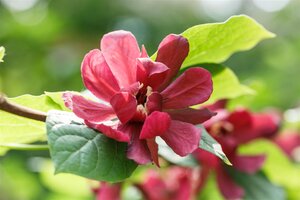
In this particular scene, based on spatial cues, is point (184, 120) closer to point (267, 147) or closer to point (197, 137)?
point (197, 137)

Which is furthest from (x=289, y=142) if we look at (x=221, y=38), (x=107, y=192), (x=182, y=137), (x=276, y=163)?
(x=182, y=137)

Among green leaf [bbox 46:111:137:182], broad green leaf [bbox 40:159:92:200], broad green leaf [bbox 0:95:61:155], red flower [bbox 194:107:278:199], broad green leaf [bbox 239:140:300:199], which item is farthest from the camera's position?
broad green leaf [bbox 40:159:92:200]

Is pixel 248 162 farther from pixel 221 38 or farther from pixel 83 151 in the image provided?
pixel 83 151

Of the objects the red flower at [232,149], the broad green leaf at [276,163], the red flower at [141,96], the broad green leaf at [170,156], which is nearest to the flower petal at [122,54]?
the red flower at [141,96]

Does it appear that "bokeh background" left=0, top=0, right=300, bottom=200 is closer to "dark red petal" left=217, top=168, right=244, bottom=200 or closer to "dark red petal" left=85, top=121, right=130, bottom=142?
"dark red petal" left=217, top=168, right=244, bottom=200

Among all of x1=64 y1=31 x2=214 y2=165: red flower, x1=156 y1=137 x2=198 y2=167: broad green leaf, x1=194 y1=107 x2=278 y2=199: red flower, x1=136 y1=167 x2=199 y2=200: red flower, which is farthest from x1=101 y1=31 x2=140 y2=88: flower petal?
x1=136 y1=167 x2=199 y2=200: red flower
